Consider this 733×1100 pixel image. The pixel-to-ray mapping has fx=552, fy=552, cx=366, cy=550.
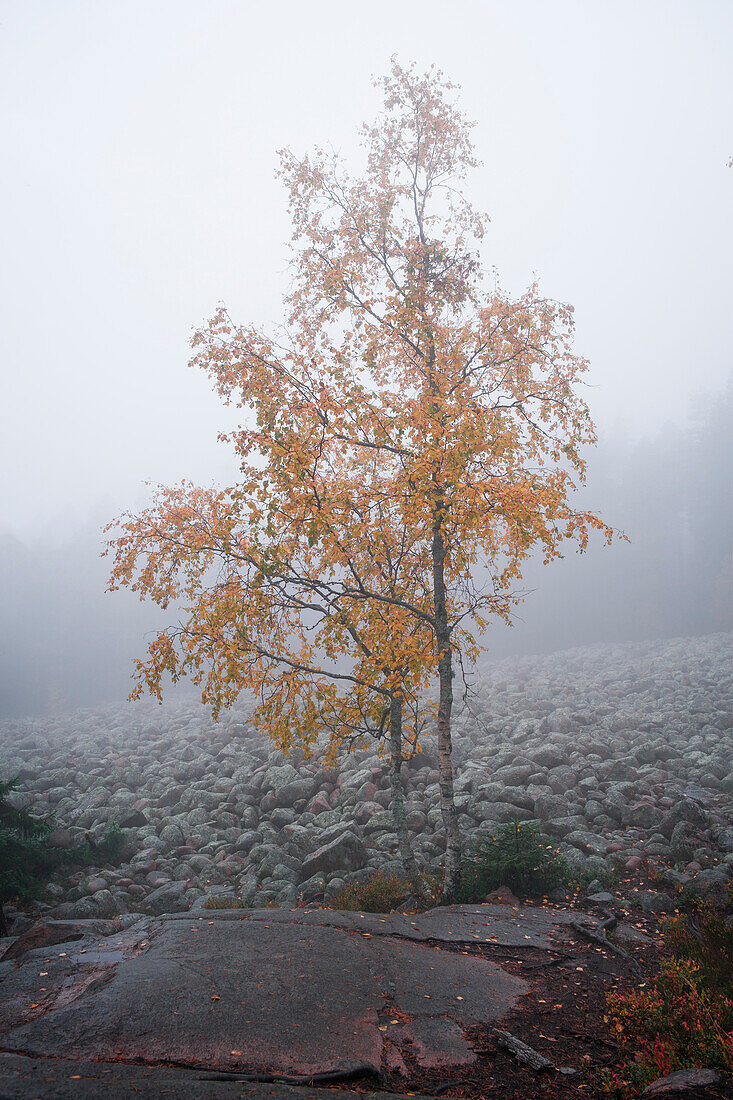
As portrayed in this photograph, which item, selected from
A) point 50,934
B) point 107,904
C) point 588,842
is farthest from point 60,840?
point 588,842

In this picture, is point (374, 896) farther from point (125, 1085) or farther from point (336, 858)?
point (125, 1085)

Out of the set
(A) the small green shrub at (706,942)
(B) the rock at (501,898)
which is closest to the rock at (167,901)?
(B) the rock at (501,898)

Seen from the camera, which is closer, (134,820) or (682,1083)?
(682,1083)

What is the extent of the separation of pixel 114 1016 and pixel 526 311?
10479 mm

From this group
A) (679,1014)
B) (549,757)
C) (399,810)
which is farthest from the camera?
(549,757)

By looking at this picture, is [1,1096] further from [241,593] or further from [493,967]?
[241,593]

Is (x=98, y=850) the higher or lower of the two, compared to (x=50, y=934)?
lower

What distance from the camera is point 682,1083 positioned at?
429 cm

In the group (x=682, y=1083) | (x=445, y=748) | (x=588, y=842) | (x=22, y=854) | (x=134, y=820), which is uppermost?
(x=445, y=748)

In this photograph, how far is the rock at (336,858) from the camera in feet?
38.7

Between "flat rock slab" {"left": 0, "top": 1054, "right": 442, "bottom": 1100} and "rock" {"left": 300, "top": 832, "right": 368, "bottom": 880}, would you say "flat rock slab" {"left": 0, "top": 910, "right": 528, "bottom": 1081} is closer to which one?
"flat rock slab" {"left": 0, "top": 1054, "right": 442, "bottom": 1100}

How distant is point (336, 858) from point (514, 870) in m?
3.94

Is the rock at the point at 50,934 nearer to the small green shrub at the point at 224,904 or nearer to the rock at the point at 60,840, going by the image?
the small green shrub at the point at 224,904

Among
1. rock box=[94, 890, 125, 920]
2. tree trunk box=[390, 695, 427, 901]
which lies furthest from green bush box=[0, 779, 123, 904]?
tree trunk box=[390, 695, 427, 901]
